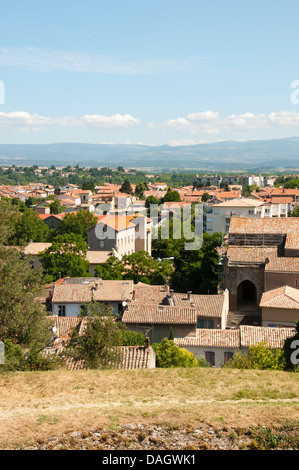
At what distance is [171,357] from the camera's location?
2042 cm

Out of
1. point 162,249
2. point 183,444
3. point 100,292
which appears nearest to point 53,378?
point 183,444

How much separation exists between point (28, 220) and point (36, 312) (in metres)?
48.8

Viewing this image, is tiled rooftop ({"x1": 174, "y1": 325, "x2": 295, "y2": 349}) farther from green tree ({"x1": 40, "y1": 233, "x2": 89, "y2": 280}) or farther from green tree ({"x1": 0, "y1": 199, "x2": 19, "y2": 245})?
green tree ({"x1": 40, "y1": 233, "x2": 89, "y2": 280})

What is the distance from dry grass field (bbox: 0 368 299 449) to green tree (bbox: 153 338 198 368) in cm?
402

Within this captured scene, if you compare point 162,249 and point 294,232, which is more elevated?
point 294,232

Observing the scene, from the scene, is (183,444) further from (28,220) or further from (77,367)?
(28,220)

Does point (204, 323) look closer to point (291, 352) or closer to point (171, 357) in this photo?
point (171, 357)

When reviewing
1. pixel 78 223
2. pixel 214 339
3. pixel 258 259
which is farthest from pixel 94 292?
pixel 78 223

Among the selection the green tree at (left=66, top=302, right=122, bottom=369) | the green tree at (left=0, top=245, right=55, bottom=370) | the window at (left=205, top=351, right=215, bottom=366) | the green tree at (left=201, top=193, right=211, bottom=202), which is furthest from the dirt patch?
the green tree at (left=201, top=193, right=211, bottom=202)

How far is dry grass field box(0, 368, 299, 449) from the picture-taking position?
440 inches

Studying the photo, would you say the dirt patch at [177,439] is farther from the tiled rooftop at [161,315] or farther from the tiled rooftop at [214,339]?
the tiled rooftop at [161,315]

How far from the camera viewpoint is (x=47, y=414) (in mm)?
Result: 11906

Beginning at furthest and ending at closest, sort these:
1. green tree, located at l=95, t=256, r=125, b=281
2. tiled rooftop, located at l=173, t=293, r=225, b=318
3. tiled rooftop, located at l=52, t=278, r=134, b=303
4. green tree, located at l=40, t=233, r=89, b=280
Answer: green tree, located at l=40, t=233, r=89, b=280, green tree, located at l=95, t=256, r=125, b=281, tiled rooftop, located at l=52, t=278, r=134, b=303, tiled rooftop, located at l=173, t=293, r=225, b=318

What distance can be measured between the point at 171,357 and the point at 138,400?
753cm
